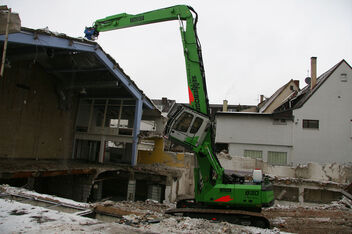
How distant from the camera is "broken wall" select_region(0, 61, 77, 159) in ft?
44.9

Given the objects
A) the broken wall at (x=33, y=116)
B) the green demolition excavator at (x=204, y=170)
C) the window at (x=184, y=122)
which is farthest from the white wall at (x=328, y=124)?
the broken wall at (x=33, y=116)

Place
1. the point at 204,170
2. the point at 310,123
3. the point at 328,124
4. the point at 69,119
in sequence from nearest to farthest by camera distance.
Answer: the point at 204,170 < the point at 69,119 < the point at 328,124 < the point at 310,123

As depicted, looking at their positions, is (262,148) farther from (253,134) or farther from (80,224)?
(80,224)

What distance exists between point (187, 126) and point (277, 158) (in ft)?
55.9

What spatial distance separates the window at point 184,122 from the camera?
25.8ft

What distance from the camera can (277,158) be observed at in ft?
73.7

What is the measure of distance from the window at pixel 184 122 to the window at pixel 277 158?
1683 cm

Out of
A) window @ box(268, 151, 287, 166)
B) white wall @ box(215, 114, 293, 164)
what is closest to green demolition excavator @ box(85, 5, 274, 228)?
white wall @ box(215, 114, 293, 164)

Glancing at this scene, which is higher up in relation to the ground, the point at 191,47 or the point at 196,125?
the point at 191,47

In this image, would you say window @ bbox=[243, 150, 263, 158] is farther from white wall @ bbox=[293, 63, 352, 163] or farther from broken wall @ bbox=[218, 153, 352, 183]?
broken wall @ bbox=[218, 153, 352, 183]

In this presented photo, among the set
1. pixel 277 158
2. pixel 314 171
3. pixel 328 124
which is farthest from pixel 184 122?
pixel 328 124

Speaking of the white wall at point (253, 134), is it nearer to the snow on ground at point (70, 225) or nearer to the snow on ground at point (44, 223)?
the snow on ground at point (70, 225)

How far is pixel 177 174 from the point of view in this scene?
1516 cm

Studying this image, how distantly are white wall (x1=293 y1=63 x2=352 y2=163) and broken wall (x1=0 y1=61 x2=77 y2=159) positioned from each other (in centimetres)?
1789
